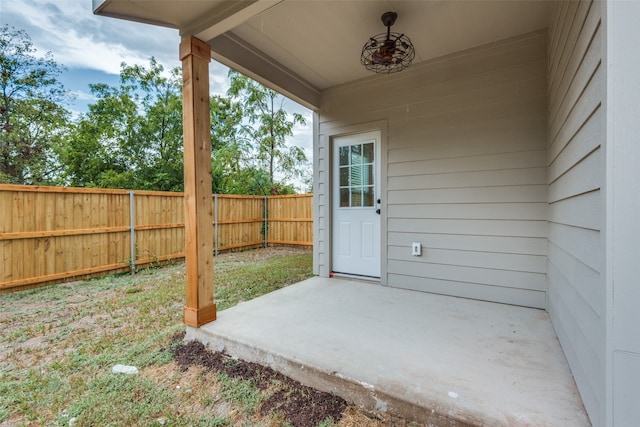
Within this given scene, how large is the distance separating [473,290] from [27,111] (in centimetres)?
1135

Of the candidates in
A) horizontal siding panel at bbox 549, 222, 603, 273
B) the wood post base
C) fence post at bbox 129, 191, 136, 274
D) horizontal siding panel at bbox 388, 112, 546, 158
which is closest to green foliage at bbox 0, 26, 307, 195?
fence post at bbox 129, 191, 136, 274

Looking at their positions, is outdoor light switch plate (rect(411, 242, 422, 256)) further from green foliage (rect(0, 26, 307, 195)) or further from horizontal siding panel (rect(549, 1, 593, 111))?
green foliage (rect(0, 26, 307, 195))

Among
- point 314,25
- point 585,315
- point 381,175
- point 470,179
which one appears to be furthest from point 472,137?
point 585,315

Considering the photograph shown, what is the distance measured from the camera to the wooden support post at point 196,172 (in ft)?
6.98

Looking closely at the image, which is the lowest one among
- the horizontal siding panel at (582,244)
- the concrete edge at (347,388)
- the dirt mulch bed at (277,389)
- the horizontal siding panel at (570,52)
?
the dirt mulch bed at (277,389)

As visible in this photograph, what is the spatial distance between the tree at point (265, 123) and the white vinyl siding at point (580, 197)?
787 cm

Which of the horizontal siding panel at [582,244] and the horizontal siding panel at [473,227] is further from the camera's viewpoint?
the horizontal siding panel at [473,227]

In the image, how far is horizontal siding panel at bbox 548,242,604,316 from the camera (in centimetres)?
103

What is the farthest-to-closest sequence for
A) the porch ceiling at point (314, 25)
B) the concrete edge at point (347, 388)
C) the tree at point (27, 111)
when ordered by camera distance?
the tree at point (27, 111), the porch ceiling at point (314, 25), the concrete edge at point (347, 388)

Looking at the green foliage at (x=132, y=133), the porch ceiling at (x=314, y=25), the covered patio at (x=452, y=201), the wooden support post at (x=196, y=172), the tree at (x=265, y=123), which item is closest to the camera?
the covered patio at (x=452, y=201)

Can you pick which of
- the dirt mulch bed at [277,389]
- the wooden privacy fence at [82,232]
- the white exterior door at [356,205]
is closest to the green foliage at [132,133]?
the wooden privacy fence at [82,232]

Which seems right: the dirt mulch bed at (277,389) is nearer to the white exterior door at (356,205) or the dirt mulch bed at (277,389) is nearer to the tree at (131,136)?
the white exterior door at (356,205)

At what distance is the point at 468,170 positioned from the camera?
2.85 meters

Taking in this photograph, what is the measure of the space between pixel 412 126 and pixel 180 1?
2.42 m
